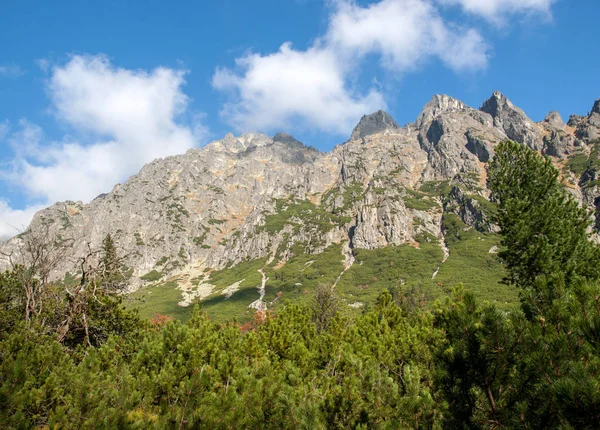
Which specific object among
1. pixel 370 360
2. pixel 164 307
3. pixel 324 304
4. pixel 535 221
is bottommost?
pixel 370 360

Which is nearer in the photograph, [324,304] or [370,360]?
[370,360]

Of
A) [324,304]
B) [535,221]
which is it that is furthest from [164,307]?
[535,221]

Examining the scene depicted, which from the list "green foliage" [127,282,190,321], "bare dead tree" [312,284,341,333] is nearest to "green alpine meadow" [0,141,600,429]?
"bare dead tree" [312,284,341,333]

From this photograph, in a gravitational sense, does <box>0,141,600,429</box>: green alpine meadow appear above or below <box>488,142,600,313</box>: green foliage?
below

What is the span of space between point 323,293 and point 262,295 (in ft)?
393

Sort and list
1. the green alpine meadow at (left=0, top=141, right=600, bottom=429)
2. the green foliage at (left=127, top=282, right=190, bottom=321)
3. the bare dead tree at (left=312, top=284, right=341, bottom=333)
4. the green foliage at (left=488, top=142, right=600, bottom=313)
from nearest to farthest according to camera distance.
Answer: the green alpine meadow at (left=0, top=141, right=600, bottom=429) → the green foliage at (left=488, top=142, right=600, bottom=313) → the bare dead tree at (left=312, top=284, right=341, bottom=333) → the green foliage at (left=127, top=282, right=190, bottom=321)

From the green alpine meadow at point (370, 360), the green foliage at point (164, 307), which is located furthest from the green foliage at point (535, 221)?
the green foliage at point (164, 307)

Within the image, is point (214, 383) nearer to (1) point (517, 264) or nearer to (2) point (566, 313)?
(2) point (566, 313)

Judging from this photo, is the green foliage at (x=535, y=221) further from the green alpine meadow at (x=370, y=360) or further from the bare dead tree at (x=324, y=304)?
the bare dead tree at (x=324, y=304)

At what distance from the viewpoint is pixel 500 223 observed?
21594 mm

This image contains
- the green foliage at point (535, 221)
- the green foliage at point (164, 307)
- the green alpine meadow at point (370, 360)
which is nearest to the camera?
the green alpine meadow at point (370, 360)

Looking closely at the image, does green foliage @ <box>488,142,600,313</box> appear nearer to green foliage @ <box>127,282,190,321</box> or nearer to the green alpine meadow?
the green alpine meadow

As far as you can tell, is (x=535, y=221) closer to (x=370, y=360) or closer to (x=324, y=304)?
(x=370, y=360)

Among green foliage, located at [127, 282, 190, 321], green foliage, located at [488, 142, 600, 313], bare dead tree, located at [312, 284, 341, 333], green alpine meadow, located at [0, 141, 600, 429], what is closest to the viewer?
green alpine meadow, located at [0, 141, 600, 429]
